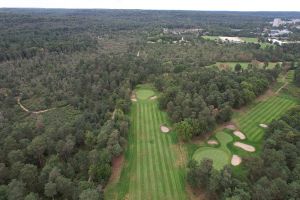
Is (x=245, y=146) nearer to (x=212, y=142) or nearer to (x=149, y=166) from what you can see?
(x=212, y=142)

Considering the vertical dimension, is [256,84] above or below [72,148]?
above

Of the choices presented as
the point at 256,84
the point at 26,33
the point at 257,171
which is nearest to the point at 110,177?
the point at 257,171

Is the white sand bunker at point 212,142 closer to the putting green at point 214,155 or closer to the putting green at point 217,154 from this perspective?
the putting green at point 217,154

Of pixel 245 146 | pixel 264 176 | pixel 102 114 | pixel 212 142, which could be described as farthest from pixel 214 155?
pixel 102 114

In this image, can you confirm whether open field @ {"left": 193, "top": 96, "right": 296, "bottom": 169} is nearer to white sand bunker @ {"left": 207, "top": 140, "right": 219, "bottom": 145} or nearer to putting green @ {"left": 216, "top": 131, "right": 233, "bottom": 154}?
putting green @ {"left": 216, "top": 131, "right": 233, "bottom": 154}

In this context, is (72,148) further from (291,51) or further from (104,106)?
(291,51)

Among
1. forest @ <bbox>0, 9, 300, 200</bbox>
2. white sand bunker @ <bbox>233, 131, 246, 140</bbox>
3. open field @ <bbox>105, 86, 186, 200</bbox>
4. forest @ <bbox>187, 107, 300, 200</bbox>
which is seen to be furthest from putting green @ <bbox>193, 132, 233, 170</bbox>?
forest @ <bbox>187, 107, 300, 200</bbox>
